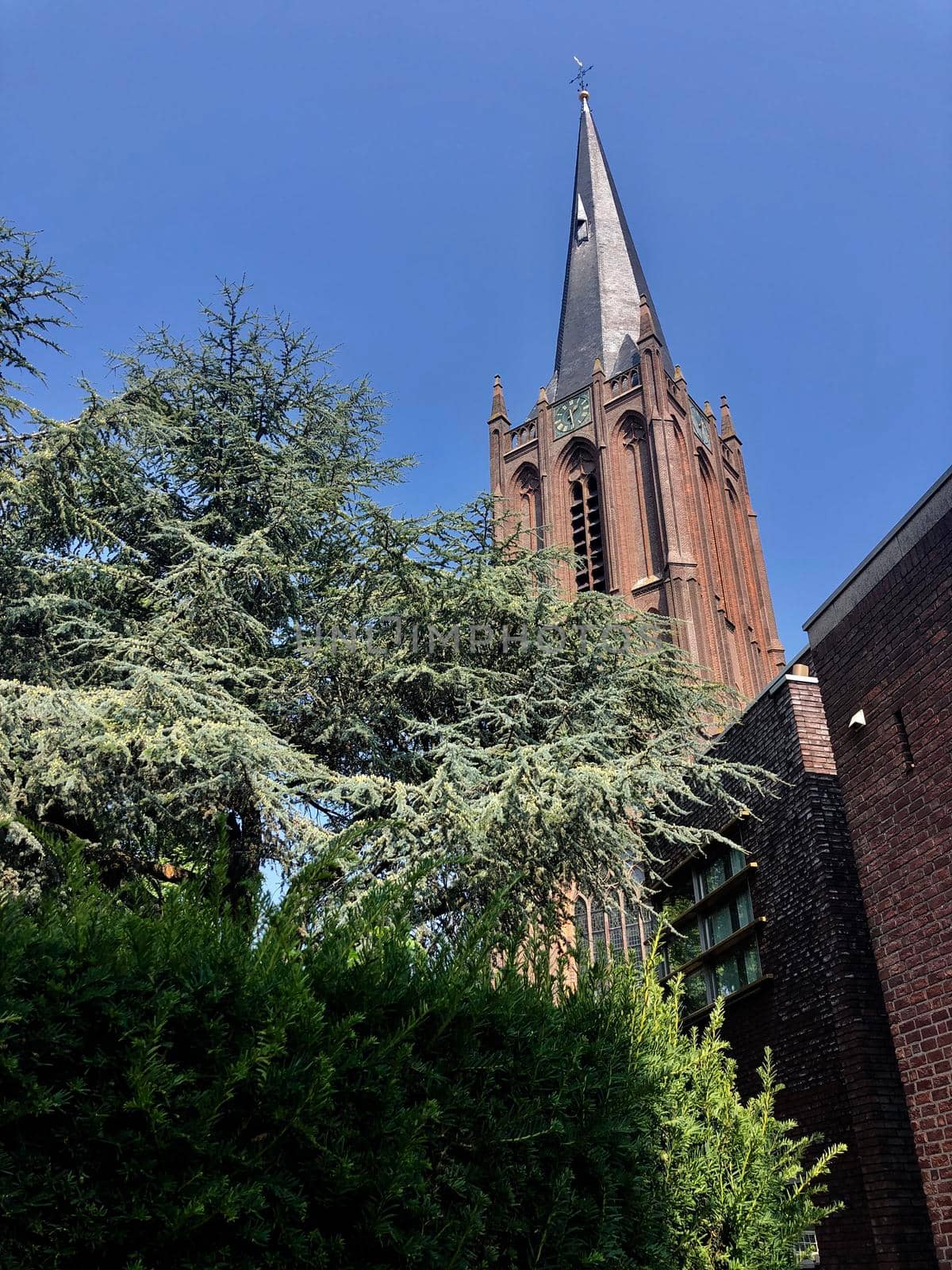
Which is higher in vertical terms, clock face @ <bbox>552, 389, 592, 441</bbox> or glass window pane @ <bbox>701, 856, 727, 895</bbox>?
clock face @ <bbox>552, 389, 592, 441</bbox>

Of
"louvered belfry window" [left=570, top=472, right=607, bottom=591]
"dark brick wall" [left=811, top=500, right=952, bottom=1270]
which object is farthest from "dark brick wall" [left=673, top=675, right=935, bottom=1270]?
"louvered belfry window" [left=570, top=472, right=607, bottom=591]

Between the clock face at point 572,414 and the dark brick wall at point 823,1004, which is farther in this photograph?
the clock face at point 572,414

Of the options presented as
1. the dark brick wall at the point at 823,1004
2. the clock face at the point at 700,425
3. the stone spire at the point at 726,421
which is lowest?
the dark brick wall at the point at 823,1004

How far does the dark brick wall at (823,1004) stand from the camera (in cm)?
823

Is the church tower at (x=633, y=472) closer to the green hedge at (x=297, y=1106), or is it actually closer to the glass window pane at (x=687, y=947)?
the glass window pane at (x=687, y=947)

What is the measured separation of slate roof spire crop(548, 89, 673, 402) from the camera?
43.8m

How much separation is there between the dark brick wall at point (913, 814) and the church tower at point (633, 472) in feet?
78.1

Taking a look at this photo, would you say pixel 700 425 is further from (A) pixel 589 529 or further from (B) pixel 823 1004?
(B) pixel 823 1004

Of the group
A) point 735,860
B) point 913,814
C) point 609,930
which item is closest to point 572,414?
point 609,930

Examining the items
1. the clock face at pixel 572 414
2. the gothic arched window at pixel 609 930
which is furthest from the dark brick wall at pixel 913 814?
the clock face at pixel 572 414

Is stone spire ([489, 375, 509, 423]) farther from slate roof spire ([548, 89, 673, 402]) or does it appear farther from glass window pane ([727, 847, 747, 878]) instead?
glass window pane ([727, 847, 747, 878])

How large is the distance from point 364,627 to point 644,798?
149 inches

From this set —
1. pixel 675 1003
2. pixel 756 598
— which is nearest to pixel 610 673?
pixel 675 1003

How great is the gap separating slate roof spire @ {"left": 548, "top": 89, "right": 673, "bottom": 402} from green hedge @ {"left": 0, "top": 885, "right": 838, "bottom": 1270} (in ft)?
132
